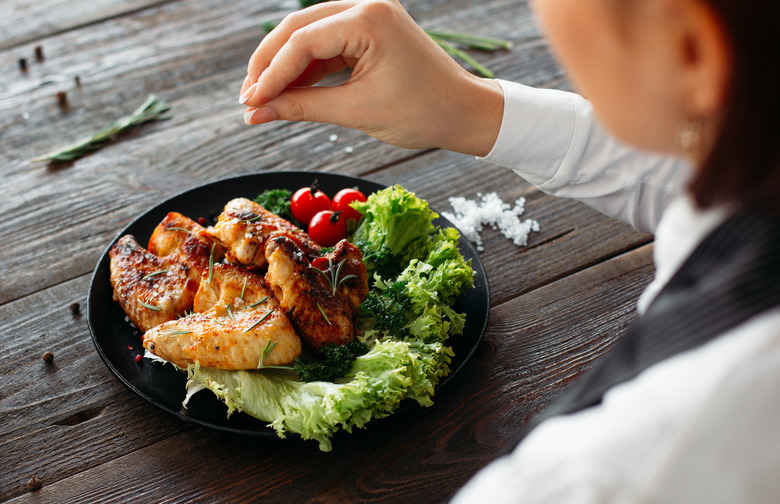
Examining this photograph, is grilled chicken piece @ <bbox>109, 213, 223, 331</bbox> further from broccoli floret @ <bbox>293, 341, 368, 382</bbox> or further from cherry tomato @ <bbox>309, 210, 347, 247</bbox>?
broccoli floret @ <bbox>293, 341, 368, 382</bbox>

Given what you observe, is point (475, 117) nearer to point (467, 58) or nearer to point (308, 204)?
point (308, 204)

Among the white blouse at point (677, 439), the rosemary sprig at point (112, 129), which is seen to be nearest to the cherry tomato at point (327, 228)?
the rosemary sprig at point (112, 129)

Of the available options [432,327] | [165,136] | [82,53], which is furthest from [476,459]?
[82,53]

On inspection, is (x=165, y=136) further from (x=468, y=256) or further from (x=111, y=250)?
(x=468, y=256)

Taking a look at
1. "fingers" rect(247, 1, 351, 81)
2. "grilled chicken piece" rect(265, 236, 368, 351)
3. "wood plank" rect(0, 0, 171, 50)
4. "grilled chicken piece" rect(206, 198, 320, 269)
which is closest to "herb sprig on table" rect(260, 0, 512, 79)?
"wood plank" rect(0, 0, 171, 50)

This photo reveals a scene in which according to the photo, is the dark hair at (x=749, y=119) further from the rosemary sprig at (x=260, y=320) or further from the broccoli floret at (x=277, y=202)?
the broccoli floret at (x=277, y=202)

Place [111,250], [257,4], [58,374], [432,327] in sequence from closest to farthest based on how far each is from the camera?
[432,327]
[58,374]
[111,250]
[257,4]
